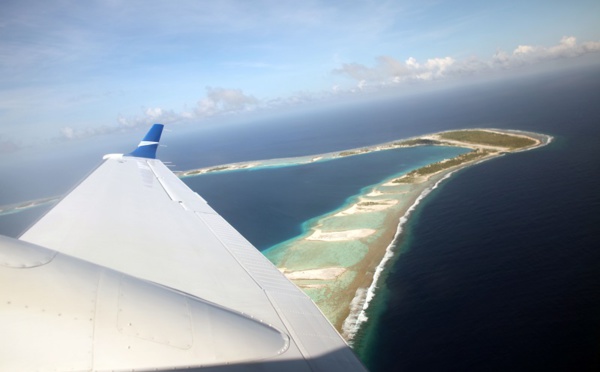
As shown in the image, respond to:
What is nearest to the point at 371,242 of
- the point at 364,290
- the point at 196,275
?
the point at 364,290

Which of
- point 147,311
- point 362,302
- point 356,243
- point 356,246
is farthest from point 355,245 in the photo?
point 147,311

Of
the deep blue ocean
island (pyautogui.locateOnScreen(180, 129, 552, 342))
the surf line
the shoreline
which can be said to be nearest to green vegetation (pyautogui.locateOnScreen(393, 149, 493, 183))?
island (pyautogui.locateOnScreen(180, 129, 552, 342))

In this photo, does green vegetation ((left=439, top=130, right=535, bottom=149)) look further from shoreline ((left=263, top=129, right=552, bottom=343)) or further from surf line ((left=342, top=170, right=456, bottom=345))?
surf line ((left=342, top=170, right=456, bottom=345))

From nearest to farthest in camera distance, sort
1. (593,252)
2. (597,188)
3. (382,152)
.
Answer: (593,252) → (597,188) → (382,152)

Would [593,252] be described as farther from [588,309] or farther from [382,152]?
[382,152]

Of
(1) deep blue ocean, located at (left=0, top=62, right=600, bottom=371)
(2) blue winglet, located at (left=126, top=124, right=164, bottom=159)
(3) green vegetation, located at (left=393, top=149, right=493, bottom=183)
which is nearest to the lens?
(1) deep blue ocean, located at (left=0, top=62, right=600, bottom=371)

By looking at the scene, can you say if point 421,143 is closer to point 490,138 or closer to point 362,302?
point 490,138
